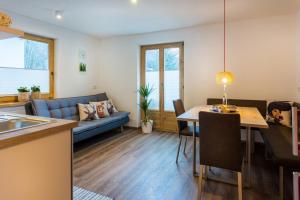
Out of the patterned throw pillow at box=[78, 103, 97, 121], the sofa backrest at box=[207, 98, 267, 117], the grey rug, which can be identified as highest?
the sofa backrest at box=[207, 98, 267, 117]

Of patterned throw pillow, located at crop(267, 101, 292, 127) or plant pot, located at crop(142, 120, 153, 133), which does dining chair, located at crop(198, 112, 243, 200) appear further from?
plant pot, located at crop(142, 120, 153, 133)

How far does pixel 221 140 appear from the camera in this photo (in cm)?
180

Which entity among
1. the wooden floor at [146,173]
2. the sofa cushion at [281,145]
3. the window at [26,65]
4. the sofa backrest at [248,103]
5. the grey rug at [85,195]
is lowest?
the grey rug at [85,195]

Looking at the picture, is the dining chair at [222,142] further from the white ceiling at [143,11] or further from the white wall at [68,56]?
the white wall at [68,56]

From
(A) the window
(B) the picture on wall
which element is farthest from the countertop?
(B) the picture on wall

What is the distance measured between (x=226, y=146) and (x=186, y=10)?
233cm

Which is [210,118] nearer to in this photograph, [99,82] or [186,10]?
[186,10]

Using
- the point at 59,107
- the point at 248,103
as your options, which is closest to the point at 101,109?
the point at 59,107

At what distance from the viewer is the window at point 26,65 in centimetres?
322

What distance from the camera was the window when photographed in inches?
127

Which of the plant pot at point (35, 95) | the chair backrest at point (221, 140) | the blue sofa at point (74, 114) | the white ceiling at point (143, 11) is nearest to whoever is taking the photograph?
the chair backrest at point (221, 140)

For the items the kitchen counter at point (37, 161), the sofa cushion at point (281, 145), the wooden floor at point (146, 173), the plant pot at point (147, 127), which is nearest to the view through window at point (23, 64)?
the wooden floor at point (146, 173)

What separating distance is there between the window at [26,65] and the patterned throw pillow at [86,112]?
740 mm

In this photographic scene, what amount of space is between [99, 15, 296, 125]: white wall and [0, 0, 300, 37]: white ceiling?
0.24 metres
